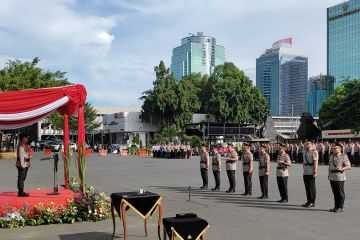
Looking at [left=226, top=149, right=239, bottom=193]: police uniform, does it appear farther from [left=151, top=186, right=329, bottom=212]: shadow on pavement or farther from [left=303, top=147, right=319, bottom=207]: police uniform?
[left=303, top=147, right=319, bottom=207]: police uniform

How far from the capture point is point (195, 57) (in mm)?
165875

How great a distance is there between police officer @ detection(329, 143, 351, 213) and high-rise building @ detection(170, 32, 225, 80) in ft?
484

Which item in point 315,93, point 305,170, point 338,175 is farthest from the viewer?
point 315,93

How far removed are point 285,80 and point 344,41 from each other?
48641 millimetres

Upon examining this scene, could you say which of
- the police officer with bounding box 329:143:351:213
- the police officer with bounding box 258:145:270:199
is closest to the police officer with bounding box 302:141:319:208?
the police officer with bounding box 329:143:351:213

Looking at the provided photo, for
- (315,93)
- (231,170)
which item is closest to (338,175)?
(231,170)

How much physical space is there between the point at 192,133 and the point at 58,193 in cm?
5865

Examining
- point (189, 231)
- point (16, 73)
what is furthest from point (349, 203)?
point (16, 73)

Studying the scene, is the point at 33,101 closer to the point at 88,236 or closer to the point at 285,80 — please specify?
the point at 88,236

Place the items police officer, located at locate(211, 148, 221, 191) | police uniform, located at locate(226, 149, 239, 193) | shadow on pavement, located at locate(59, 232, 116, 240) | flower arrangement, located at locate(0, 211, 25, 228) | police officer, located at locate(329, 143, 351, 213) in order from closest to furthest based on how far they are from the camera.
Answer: shadow on pavement, located at locate(59, 232, 116, 240)
flower arrangement, located at locate(0, 211, 25, 228)
police officer, located at locate(329, 143, 351, 213)
police uniform, located at locate(226, 149, 239, 193)
police officer, located at locate(211, 148, 221, 191)

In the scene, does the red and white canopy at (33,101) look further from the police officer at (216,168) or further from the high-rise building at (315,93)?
the high-rise building at (315,93)

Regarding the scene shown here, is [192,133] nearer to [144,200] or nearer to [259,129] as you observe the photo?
[259,129]

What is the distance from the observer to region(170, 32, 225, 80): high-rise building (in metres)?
163

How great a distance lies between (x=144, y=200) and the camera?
27.9ft
